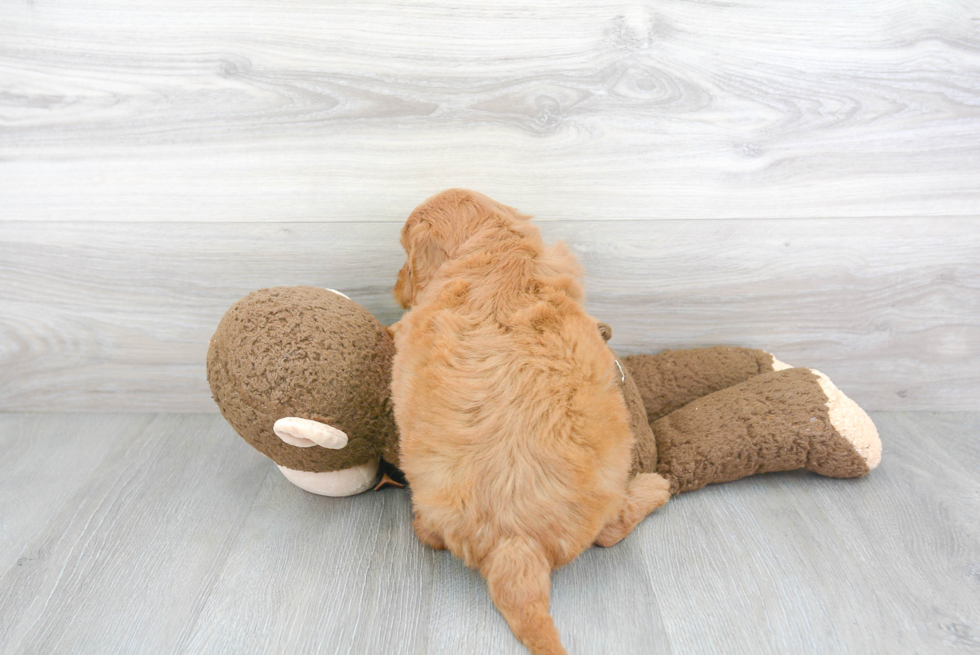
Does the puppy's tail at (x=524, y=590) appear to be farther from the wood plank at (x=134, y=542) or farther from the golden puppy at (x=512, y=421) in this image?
the wood plank at (x=134, y=542)

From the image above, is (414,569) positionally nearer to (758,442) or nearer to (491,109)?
(758,442)

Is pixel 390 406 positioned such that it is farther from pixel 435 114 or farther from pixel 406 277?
pixel 435 114

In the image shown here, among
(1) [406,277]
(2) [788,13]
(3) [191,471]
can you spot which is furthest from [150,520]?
(2) [788,13]

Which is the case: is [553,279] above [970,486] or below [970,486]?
above

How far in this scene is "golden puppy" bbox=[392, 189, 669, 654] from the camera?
72 cm

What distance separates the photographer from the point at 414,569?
0.83 m

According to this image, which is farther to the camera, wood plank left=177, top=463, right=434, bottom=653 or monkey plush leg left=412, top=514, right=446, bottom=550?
monkey plush leg left=412, top=514, right=446, bottom=550

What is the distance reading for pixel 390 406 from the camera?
889 millimetres

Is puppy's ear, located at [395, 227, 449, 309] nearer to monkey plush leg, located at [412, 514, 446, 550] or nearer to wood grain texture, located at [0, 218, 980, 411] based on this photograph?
wood grain texture, located at [0, 218, 980, 411]

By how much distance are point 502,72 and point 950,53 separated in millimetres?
734

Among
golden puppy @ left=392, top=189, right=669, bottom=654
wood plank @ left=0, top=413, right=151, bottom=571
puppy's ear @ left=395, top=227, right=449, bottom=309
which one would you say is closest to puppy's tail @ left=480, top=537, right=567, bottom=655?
golden puppy @ left=392, top=189, right=669, bottom=654

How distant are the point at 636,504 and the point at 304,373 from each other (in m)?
0.51

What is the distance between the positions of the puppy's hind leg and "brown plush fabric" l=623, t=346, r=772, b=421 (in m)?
0.19

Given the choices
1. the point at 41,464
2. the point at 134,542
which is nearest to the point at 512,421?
the point at 134,542
